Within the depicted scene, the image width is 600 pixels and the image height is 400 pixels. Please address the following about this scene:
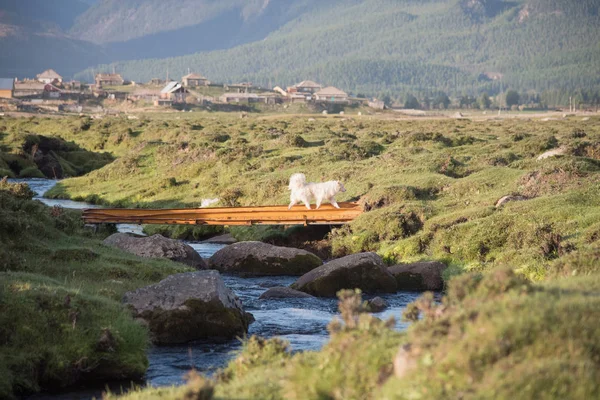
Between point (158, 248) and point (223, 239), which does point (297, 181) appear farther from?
point (158, 248)

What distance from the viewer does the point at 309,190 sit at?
119ft

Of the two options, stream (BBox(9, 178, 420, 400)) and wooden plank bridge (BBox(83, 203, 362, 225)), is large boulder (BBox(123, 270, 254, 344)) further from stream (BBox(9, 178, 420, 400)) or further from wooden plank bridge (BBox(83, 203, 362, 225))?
wooden plank bridge (BBox(83, 203, 362, 225))

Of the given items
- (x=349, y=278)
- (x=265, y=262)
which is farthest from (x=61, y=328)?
(x=265, y=262)

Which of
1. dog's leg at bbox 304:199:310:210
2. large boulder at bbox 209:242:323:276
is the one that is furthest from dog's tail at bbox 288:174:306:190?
large boulder at bbox 209:242:323:276

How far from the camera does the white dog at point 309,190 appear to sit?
118 feet

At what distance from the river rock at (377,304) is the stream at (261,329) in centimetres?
18

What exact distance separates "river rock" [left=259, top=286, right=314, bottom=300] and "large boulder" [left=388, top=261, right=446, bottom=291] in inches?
150

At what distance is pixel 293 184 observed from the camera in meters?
36.2

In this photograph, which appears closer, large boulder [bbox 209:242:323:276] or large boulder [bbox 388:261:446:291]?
large boulder [bbox 388:261:446:291]

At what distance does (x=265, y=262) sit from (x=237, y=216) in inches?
238

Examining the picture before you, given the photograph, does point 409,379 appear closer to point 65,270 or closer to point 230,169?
point 65,270

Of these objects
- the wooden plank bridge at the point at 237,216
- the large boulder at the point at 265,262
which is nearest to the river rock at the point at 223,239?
the wooden plank bridge at the point at 237,216

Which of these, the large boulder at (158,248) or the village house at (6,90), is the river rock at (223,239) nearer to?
the large boulder at (158,248)

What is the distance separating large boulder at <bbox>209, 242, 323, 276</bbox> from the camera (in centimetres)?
3066
